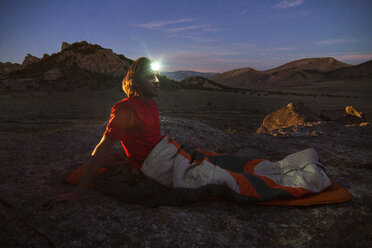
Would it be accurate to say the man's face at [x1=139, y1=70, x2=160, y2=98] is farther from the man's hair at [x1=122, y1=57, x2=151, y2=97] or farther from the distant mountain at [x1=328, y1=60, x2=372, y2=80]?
the distant mountain at [x1=328, y1=60, x2=372, y2=80]

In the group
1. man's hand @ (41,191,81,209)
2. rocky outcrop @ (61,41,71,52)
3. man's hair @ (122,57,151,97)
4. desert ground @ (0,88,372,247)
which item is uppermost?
rocky outcrop @ (61,41,71,52)

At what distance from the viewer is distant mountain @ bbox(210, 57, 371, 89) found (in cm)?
6412

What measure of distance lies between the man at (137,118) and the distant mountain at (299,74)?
61.7m

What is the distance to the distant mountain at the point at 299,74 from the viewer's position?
210ft

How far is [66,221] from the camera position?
5.15ft

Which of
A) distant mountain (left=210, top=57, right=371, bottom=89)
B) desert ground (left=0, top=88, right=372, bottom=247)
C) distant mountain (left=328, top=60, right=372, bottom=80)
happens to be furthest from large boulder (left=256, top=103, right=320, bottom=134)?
distant mountain (left=328, top=60, right=372, bottom=80)

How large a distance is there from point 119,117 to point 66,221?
2.76 ft

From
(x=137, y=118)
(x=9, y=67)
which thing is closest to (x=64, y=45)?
(x=9, y=67)

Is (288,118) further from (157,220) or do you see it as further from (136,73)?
(157,220)

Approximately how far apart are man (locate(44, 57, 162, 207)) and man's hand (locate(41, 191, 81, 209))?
1.12 ft

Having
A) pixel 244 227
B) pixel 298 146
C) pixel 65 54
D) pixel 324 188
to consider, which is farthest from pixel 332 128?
pixel 65 54

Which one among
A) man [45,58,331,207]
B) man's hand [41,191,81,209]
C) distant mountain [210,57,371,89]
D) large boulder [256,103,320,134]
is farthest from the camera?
distant mountain [210,57,371,89]

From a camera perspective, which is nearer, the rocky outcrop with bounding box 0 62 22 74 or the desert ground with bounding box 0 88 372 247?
the desert ground with bounding box 0 88 372 247

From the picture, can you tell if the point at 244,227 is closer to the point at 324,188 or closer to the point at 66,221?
the point at 324,188
